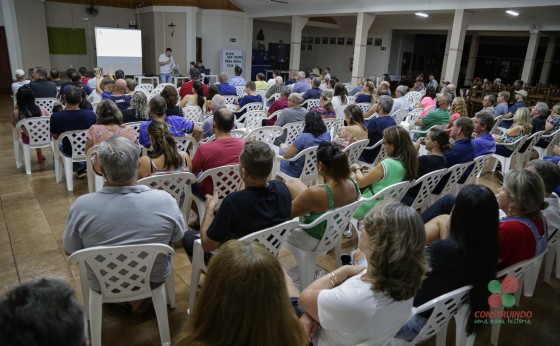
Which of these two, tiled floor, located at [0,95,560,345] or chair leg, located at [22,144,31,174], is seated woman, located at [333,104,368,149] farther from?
chair leg, located at [22,144,31,174]

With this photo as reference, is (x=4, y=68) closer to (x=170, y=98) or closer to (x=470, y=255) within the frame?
(x=170, y=98)

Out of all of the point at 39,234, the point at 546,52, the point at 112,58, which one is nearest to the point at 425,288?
the point at 39,234

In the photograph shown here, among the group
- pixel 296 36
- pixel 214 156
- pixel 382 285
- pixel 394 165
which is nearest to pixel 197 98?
pixel 214 156

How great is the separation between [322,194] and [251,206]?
0.56 meters

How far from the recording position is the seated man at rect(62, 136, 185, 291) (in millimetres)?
1835

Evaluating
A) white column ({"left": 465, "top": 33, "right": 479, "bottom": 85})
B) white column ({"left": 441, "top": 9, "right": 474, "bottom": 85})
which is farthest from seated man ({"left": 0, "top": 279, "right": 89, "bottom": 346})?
white column ({"left": 465, "top": 33, "right": 479, "bottom": 85})

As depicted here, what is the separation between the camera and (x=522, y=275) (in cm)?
260

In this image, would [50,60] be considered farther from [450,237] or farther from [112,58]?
[450,237]

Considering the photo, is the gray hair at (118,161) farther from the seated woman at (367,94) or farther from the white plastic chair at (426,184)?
the seated woman at (367,94)

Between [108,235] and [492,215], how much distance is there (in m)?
1.78

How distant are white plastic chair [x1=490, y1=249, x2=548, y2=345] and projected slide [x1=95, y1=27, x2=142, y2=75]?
41.7 feet

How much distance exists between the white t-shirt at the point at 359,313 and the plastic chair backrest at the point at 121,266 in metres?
0.84

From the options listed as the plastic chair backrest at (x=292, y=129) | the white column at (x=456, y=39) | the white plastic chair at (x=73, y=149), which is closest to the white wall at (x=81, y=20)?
the white plastic chair at (x=73, y=149)

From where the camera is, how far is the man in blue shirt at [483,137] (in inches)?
165
